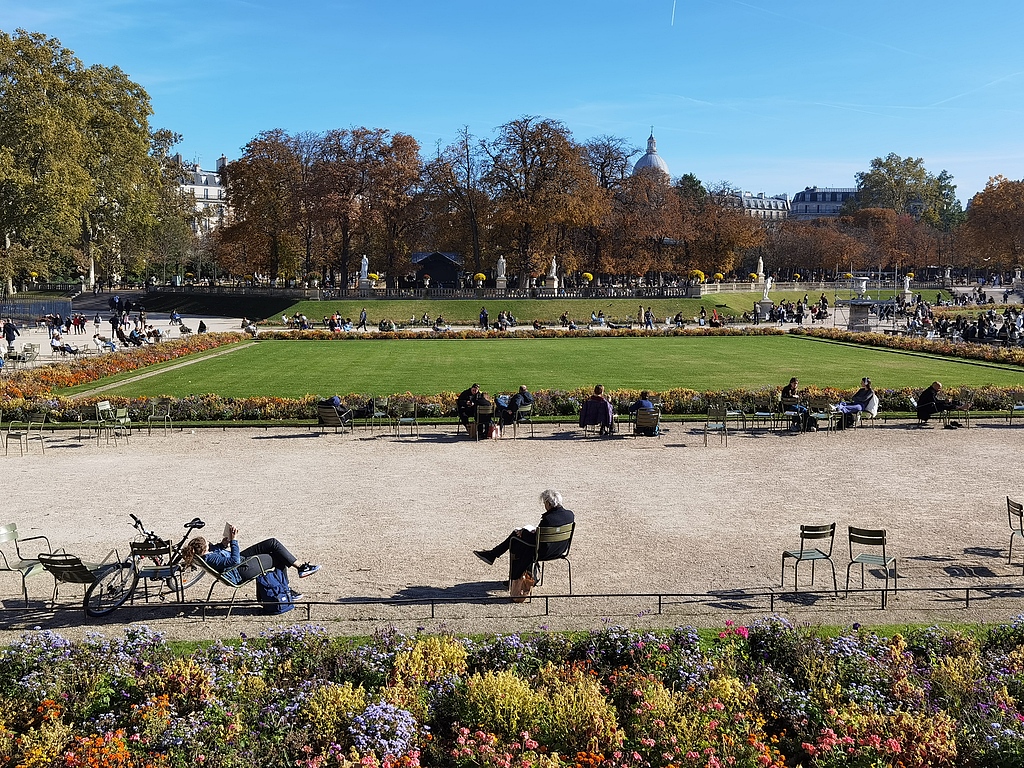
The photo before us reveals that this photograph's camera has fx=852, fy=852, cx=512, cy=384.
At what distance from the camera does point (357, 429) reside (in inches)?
851

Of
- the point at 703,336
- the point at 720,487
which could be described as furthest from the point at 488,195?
the point at 720,487

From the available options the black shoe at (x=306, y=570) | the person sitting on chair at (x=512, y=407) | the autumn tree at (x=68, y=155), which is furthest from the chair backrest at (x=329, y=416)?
the autumn tree at (x=68, y=155)

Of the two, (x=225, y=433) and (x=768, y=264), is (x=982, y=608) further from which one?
(x=768, y=264)

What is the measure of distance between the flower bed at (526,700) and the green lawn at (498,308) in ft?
178

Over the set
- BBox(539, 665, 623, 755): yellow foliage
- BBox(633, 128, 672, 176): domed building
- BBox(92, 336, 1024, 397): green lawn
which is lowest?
BBox(539, 665, 623, 755): yellow foliage

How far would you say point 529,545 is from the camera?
1005 cm

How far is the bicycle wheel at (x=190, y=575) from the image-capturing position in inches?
395

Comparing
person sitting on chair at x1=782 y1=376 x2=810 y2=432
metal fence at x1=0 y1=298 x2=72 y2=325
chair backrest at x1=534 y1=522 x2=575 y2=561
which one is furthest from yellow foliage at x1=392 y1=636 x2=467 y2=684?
metal fence at x1=0 y1=298 x2=72 y2=325

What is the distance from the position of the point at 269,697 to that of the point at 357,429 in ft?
47.6

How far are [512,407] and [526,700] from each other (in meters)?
14.0

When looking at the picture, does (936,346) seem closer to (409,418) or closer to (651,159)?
(409,418)

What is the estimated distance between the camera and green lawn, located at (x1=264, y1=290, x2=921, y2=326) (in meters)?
64.6

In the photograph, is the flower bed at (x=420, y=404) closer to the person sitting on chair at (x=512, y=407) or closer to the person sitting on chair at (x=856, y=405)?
the person sitting on chair at (x=856, y=405)

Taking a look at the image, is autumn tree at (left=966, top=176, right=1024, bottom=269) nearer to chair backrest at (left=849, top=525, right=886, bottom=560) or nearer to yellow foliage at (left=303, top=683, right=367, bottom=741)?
chair backrest at (left=849, top=525, right=886, bottom=560)
